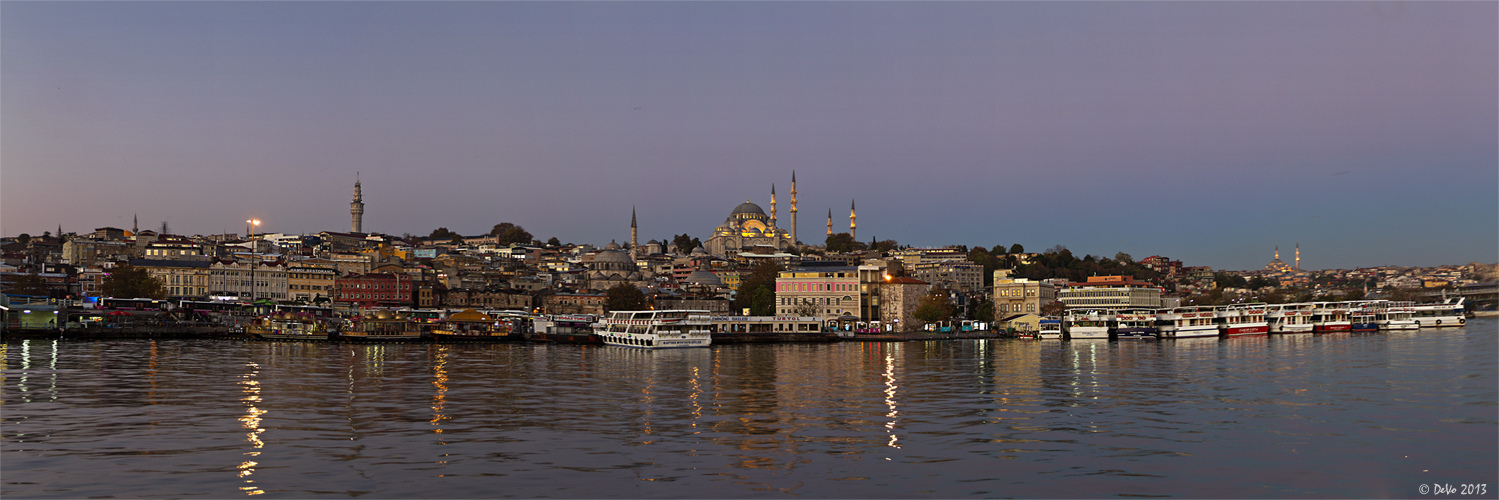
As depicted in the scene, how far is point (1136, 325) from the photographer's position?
229 feet

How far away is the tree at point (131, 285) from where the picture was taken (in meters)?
79.1

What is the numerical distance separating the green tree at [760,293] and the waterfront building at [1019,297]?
1833cm

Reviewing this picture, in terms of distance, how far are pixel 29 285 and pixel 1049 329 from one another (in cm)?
6973

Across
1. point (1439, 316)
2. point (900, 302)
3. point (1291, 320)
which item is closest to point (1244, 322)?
point (1291, 320)

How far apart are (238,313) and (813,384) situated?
57.8 metres

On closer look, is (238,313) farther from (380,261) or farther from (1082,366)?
(1082,366)

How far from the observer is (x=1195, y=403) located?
76.6 ft

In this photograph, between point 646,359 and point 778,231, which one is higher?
point 778,231

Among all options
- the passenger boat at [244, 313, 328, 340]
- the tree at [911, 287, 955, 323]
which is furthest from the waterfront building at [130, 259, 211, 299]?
the tree at [911, 287, 955, 323]

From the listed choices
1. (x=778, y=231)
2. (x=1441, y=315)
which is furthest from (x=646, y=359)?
(x=778, y=231)

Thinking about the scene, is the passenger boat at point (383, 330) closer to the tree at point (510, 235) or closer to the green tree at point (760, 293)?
the green tree at point (760, 293)

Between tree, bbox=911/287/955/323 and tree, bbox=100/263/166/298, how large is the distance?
52.5m

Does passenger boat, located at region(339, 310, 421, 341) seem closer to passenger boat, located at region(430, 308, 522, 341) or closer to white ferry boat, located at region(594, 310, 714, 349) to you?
passenger boat, located at region(430, 308, 522, 341)

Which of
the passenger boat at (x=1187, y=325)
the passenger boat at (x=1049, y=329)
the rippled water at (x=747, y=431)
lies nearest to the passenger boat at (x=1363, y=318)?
the passenger boat at (x=1187, y=325)
